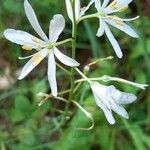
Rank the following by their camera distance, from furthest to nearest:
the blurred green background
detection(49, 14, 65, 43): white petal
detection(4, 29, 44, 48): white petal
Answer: the blurred green background < detection(4, 29, 44, 48): white petal < detection(49, 14, 65, 43): white petal

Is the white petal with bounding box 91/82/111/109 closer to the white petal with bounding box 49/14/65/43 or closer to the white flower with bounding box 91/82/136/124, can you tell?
the white flower with bounding box 91/82/136/124

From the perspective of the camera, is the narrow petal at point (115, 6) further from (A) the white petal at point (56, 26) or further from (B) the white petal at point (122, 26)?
(A) the white petal at point (56, 26)

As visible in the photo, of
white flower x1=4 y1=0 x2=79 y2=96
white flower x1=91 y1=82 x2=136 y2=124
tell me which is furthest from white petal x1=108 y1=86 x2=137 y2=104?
white flower x1=4 y1=0 x2=79 y2=96

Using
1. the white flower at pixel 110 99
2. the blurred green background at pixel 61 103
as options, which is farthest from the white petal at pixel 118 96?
the blurred green background at pixel 61 103

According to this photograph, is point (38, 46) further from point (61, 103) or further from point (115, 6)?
point (61, 103)

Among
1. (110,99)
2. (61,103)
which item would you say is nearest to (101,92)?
(110,99)
